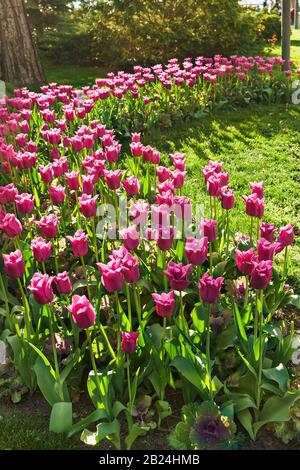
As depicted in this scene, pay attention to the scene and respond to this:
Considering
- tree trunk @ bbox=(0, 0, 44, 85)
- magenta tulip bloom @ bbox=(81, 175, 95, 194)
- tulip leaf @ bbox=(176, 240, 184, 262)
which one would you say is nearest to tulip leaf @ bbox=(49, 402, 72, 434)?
tulip leaf @ bbox=(176, 240, 184, 262)

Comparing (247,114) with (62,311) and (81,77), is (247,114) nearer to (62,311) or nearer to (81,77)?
(62,311)

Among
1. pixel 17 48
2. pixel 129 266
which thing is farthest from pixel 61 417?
pixel 17 48

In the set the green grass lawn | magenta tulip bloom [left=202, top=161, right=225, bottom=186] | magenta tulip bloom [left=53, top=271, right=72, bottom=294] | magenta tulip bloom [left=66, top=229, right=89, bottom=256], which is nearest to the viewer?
magenta tulip bloom [left=53, top=271, right=72, bottom=294]

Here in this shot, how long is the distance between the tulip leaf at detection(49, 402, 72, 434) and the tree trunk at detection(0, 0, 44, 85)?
8.97 metres

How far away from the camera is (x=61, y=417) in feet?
8.27

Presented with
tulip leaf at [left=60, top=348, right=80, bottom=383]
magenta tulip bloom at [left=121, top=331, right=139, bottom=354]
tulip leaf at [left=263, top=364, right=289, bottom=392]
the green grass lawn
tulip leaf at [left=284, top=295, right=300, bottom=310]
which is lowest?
the green grass lawn

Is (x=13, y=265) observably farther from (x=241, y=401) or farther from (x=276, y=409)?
(x=276, y=409)

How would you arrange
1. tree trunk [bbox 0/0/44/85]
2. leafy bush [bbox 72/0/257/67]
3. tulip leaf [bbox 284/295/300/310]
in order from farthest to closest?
leafy bush [bbox 72/0/257/67], tree trunk [bbox 0/0/44/85], tulip leaf [bbox 284/295/300/310]

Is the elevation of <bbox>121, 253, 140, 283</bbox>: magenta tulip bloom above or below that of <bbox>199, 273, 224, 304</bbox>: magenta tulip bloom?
above

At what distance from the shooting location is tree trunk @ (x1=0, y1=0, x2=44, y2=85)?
32.6ft

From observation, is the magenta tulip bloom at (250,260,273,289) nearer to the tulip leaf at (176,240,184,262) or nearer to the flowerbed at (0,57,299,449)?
the flowerbed at (0,57,299,449)

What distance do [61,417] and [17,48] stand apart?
9.12m

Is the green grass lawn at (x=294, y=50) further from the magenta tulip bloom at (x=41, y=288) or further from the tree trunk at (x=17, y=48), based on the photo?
the magenta tulip bloom at (x=41, y=288)

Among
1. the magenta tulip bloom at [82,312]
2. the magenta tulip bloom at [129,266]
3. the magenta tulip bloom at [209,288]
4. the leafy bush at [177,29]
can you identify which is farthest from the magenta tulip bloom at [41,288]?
the leafy bush at [177,29]
